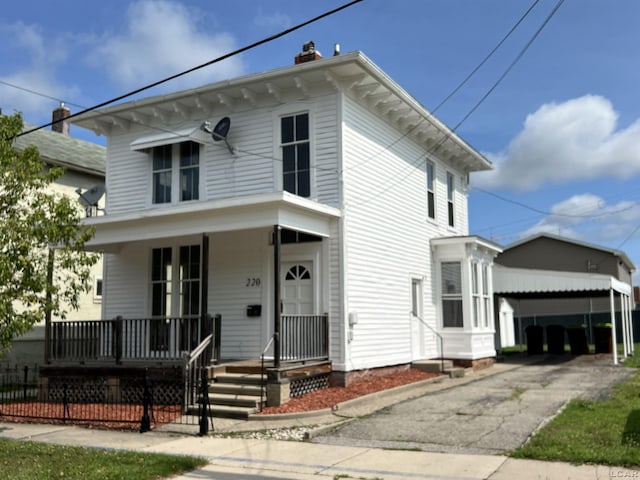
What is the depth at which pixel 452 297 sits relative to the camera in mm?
18656

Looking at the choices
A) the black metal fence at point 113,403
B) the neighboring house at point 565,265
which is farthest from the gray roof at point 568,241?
the black metal fence at point 113,403

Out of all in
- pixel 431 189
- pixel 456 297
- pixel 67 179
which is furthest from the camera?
pixel 67 179

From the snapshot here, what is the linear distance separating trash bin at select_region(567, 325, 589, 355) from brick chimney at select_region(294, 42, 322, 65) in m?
16.5

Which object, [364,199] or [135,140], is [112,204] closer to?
[135,140]

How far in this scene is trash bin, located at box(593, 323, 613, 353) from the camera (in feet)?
84.5

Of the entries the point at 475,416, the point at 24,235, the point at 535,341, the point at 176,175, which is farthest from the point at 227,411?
the point at 535,341

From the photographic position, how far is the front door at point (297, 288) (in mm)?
14422

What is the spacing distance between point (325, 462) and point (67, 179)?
1822 centimetres

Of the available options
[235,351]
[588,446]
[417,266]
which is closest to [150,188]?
[235,351]

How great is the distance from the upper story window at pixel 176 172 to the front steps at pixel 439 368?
7239 millimetres

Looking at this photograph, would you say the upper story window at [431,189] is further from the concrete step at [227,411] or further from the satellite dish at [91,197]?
the concrete step at [227,411]

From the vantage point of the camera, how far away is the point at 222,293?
1527cm

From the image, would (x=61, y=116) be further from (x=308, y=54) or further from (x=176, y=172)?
(x=308, y=54)

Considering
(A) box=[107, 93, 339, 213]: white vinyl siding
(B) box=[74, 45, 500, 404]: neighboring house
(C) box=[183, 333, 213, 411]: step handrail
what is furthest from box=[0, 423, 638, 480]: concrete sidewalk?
(A) box=[107, 93, 339, 213]: white vinyl siding
